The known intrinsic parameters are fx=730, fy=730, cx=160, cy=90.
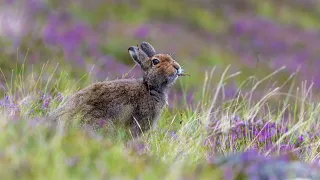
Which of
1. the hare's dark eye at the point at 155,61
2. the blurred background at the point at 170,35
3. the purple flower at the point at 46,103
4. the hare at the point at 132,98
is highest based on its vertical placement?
the hare's dark eye at the point at 155,61

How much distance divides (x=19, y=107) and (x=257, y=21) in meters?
23.3

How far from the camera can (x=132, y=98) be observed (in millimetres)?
7703

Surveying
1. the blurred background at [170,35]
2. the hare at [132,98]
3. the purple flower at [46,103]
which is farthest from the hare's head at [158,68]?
the blurred background at [170,35]

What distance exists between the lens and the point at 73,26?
70.9 ft

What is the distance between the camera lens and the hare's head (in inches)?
316

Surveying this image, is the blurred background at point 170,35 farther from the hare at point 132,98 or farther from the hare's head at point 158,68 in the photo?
the hare at point 132,98

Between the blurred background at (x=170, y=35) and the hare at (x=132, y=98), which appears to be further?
the blurred background at (x=170, y=35)

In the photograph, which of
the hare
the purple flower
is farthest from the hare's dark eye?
the purple flower

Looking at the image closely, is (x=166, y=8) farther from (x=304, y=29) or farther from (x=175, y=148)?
(x=175, y=148)

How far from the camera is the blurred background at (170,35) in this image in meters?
16.9

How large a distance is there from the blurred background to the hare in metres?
6.02

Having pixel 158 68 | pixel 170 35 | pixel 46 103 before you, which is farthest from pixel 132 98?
pixel 170 35

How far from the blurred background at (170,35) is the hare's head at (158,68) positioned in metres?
5.87

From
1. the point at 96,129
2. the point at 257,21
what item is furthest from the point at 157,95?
the point at 257,21
